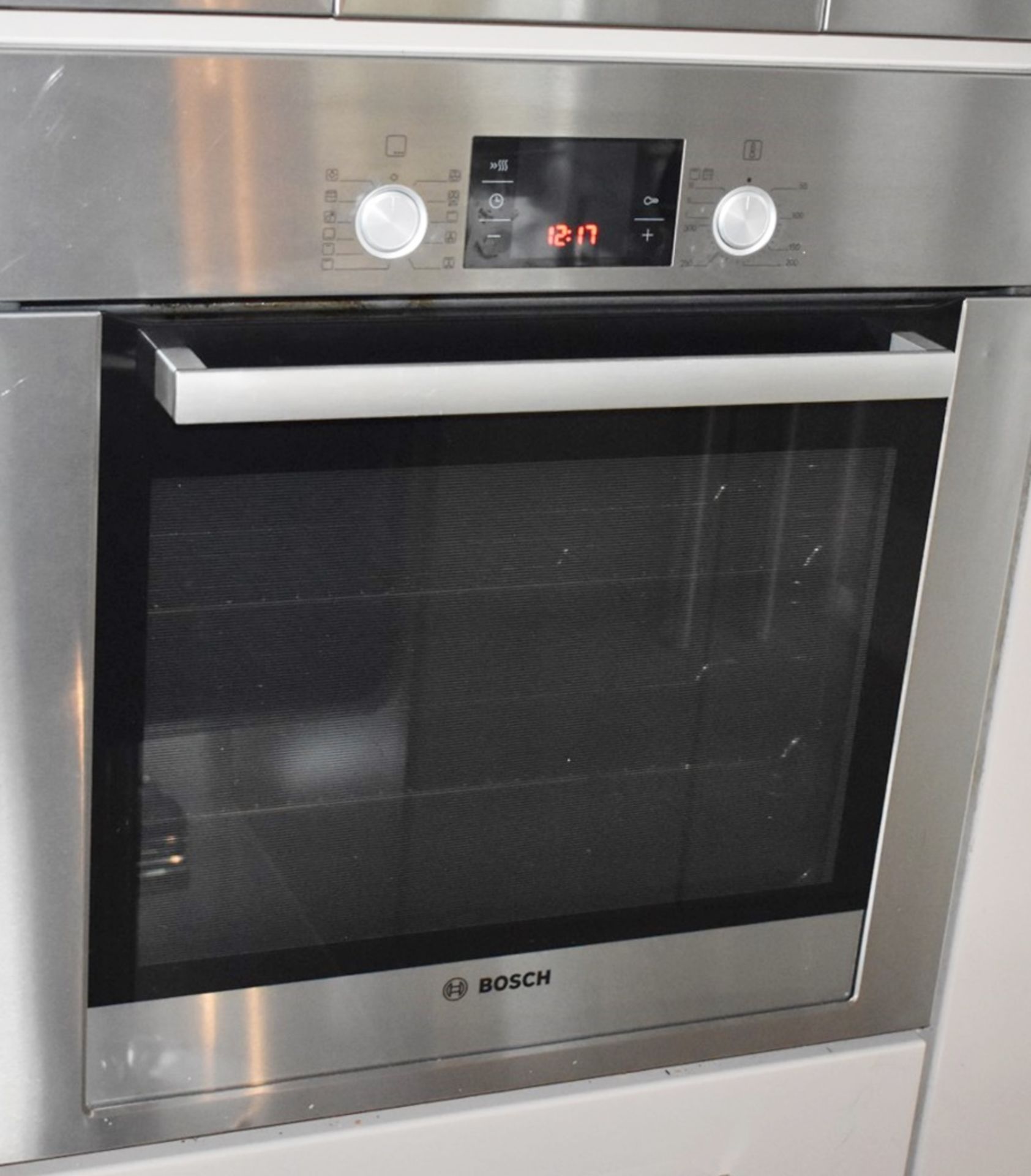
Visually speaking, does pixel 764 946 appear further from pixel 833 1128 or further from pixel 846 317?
pixel 846 317

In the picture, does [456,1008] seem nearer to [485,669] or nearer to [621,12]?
[485,669]

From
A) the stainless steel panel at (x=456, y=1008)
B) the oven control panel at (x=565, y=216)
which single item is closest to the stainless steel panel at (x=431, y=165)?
the oven control panel at (x=565, y=216)

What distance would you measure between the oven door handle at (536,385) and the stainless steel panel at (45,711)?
56 mm

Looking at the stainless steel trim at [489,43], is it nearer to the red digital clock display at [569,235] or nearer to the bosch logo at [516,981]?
the red digital clock display at [569,235]

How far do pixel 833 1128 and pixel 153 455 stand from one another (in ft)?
2.27

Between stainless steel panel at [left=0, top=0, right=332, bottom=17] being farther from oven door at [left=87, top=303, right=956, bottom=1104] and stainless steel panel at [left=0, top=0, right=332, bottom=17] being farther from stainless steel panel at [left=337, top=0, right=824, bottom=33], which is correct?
oven door at [left=87, top=303, right=956, bottom=1104]

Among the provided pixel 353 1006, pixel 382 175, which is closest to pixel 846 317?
pixel 382 175

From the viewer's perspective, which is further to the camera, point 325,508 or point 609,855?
point 609,855

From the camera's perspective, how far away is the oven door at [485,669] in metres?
0.87

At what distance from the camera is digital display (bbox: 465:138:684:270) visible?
0.85m

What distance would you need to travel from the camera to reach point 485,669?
0.96m

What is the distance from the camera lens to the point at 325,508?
0.89 m

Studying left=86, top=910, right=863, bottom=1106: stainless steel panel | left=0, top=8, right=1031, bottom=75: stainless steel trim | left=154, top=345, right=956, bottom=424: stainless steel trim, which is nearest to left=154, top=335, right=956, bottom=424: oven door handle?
left=154, top=345, right=956, bottom=424: stainless steel trim

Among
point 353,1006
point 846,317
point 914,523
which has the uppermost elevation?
point 846,317
